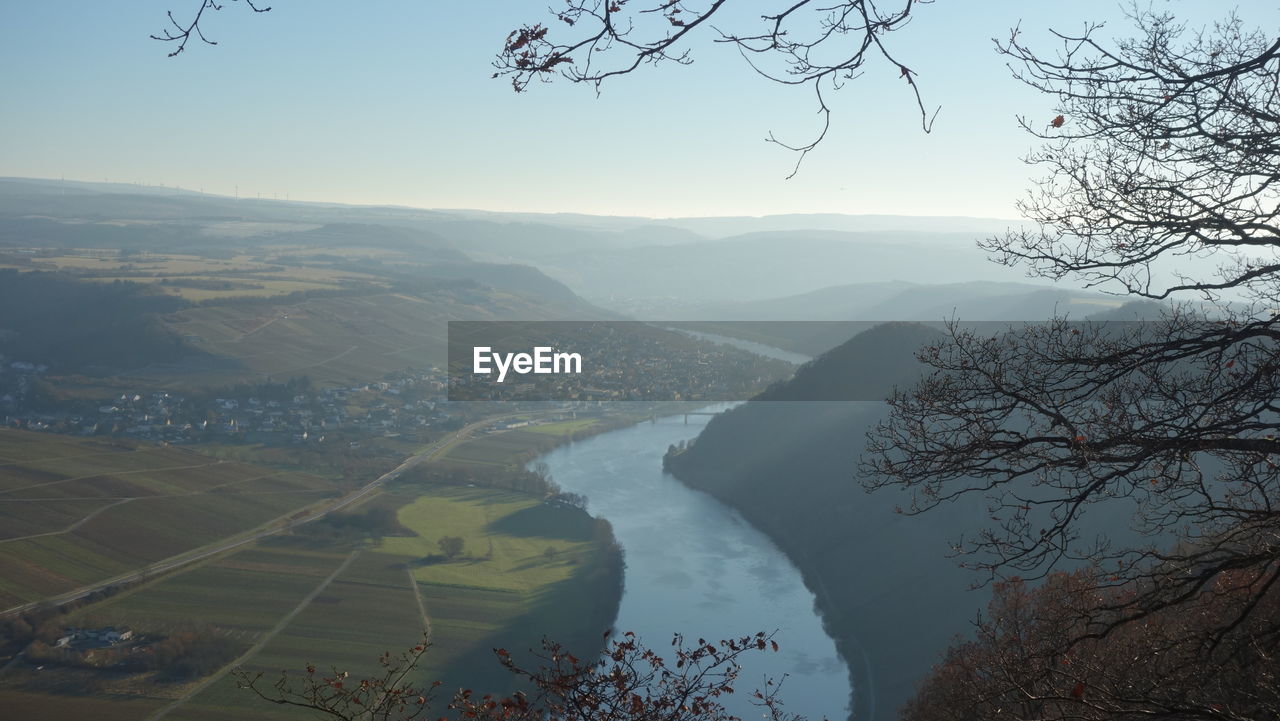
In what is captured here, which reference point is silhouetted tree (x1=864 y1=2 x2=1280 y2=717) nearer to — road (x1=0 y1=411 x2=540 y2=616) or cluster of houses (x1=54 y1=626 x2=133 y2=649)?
cluster of houses (x1=54 y1=626 x2=133 y2=649)

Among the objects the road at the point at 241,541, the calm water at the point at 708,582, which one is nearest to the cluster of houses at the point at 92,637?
the road at the point at 241,541

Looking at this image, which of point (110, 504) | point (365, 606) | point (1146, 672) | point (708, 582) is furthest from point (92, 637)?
point (1146, 672)

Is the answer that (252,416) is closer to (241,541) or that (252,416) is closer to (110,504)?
(110,504)

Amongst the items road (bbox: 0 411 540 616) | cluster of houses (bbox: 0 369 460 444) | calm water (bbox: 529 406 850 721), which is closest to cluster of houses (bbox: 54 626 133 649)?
road (bbox: 0 411 540 616)

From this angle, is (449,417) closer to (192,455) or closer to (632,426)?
(632,426)

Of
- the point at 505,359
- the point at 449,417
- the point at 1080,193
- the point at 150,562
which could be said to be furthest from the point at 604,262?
the point at 1080,193

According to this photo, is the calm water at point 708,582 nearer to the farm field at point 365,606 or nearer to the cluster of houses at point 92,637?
the farm field at point 365,606
